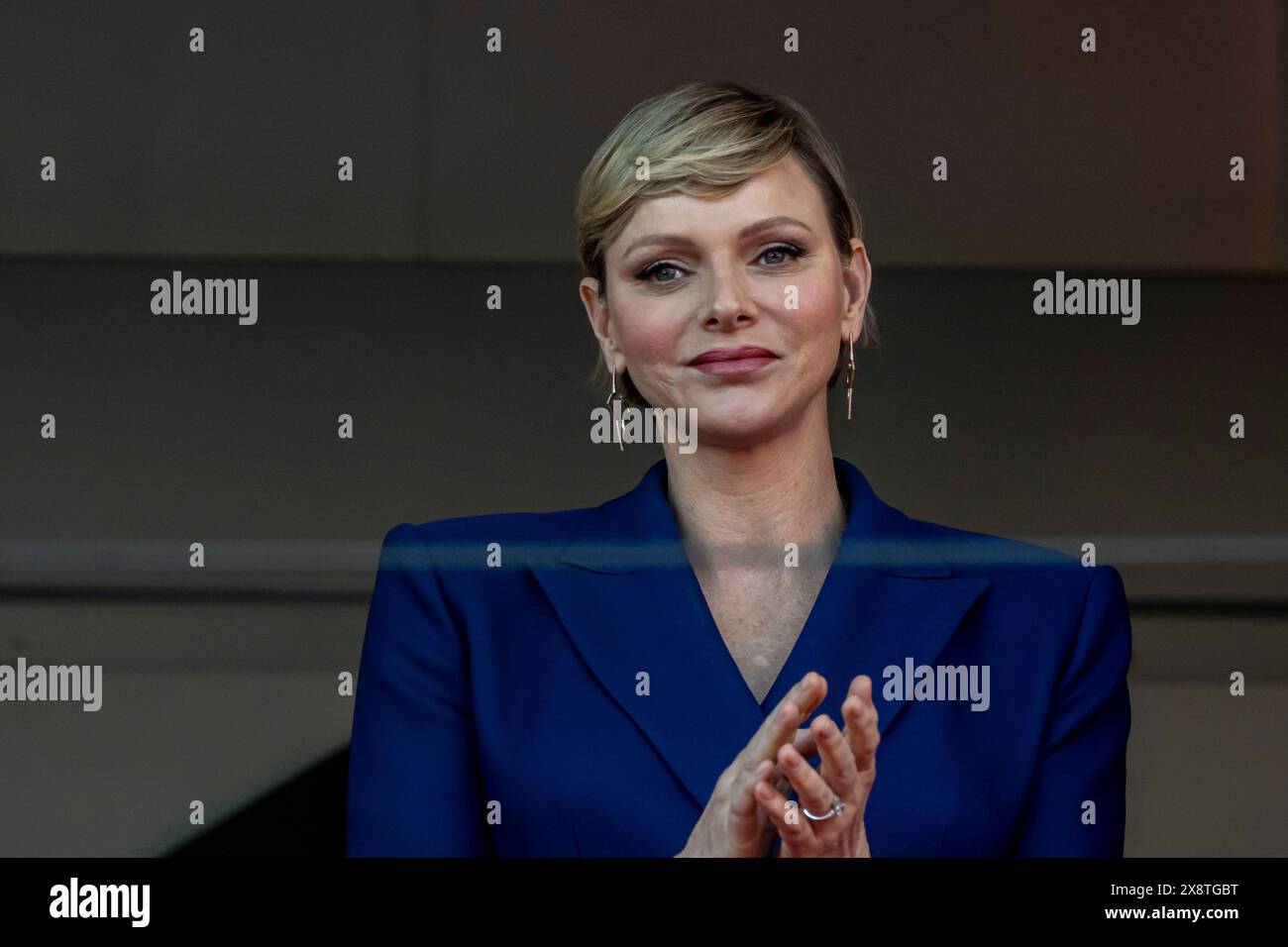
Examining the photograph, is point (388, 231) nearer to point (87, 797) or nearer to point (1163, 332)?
point (87, 797)

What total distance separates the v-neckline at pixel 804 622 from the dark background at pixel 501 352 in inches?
3.4

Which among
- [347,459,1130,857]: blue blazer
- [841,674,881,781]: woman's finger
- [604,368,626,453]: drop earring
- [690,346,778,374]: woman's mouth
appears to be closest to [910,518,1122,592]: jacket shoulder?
[347,459,1130,857]: blue blazer

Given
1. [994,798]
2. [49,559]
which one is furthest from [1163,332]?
[49,559]

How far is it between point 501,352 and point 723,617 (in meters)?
0.59

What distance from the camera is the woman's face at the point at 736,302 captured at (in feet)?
8.63

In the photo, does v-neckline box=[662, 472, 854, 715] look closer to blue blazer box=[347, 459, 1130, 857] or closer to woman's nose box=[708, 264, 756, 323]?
blue blazer box=[347, 459, 1130, 857]

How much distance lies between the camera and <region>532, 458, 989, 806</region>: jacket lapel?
2639 mm

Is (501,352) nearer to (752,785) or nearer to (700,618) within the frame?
(700,618)

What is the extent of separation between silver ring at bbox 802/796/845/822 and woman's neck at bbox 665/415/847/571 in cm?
41

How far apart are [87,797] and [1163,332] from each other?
2.00 meters

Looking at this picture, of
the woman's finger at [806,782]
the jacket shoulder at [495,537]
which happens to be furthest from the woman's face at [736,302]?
the woman's finger at [806,782]

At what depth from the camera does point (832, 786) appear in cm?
249

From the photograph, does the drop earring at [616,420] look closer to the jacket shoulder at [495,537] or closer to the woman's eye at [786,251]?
the jacket shoulder at [495,537]

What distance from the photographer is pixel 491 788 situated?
2.64 m
